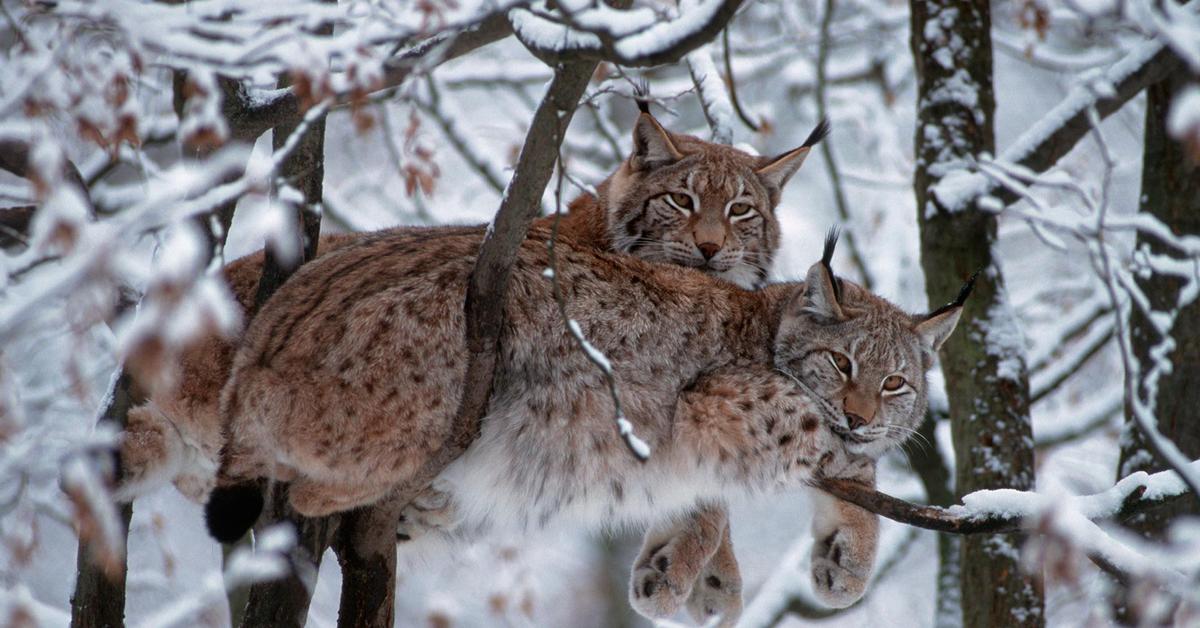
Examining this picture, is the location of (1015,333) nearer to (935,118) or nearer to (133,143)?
(935,118)

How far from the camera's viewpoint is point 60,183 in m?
A: 2.39

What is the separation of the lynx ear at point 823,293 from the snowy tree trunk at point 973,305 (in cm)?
130

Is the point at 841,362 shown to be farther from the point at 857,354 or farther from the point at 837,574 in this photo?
the point at 837,574

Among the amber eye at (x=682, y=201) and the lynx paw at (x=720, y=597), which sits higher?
the amber eye at (x=682, y=201)

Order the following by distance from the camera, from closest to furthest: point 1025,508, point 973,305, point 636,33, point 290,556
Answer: point 636,33 < point 1025,508 < point 290,556 < point 973,305

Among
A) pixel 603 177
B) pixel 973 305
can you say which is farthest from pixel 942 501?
pixel 603 177

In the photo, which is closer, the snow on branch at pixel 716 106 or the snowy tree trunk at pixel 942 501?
the snow on branch at pixel 716 106

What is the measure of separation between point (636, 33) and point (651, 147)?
2.99m

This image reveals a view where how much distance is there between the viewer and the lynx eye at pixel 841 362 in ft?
15.2

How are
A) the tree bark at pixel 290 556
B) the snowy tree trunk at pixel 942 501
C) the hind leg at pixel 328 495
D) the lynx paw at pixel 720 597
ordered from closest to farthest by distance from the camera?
1. the hind leg at pixel 328 495
2. the tree bark at pixel 290 556
3. the lynx paw at pixel 720 597
4. the snowy tree trunk at pixel 942 501

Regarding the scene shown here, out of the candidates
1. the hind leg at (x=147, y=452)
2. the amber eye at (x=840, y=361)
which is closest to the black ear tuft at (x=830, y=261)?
the amber eye at (x=840, y=361)

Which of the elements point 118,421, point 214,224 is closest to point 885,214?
point 118,421

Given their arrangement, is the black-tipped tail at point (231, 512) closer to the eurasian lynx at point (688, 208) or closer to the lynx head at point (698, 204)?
the eurasian lynx at point (688, 208)

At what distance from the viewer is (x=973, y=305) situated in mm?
5805
